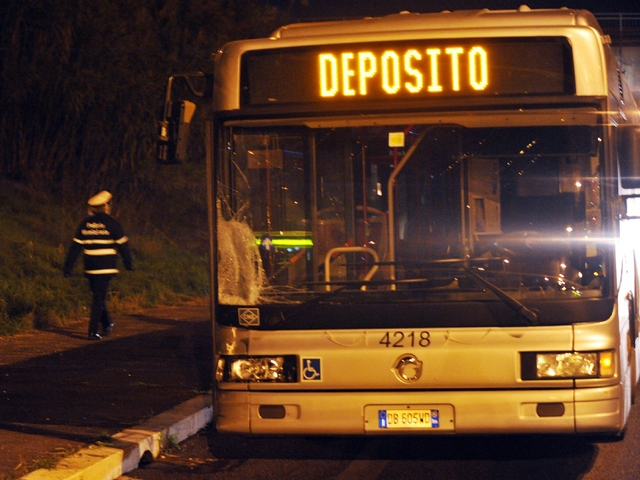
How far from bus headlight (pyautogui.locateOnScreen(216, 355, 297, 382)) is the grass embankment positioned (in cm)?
730

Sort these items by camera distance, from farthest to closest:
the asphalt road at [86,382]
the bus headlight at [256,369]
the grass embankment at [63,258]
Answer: the grass embankment at [63,258] → the asphalt road at [86,382] → the bus headlight at [256,369]

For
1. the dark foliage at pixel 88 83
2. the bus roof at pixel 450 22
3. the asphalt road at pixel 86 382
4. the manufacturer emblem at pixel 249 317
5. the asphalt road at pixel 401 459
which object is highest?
the dark foliage at pixel 88 83

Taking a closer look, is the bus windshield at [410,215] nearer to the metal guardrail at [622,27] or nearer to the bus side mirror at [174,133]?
the bus side mirror at [174,133]

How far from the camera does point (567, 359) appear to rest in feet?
19.4

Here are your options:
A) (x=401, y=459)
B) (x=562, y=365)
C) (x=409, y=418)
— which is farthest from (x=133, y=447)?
(x=562, y=365)

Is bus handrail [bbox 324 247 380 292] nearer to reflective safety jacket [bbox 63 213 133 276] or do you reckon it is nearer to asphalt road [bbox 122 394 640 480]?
asphalt road [bbox 122 394 640 480]

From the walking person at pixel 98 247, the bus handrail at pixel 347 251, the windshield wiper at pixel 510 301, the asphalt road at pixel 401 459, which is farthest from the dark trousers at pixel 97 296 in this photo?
the windshield wiper at pixel 510 301

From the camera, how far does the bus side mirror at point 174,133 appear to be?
6602 mm

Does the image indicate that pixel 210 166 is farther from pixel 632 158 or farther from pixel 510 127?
pixel 632 158

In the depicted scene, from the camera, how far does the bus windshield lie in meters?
6.08

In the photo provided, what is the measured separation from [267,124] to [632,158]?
236 centimetres

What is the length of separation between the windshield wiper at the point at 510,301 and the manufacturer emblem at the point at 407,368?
2.05 ft

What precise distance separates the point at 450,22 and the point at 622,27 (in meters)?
23.7

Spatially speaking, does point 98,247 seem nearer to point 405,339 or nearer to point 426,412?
point 405,339
